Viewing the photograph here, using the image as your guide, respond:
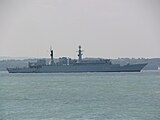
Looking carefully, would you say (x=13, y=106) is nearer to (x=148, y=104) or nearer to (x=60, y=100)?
(x=60, y=100)

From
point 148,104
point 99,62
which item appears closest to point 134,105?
point 148,104

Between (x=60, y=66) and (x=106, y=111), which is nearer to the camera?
(x=106, y=111)

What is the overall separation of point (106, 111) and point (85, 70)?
4029 inches

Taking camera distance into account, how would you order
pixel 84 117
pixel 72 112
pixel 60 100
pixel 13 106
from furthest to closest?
pixel 60 100 → pixel 13 106 → pixel 72 112 → pixel 84 117

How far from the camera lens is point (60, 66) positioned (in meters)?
139

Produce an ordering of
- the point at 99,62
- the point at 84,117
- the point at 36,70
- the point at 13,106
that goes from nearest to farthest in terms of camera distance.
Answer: the point at 84,117, the point at 13,106, the point at 99,62, the point at 36,70

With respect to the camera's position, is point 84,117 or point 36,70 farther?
point 36,70

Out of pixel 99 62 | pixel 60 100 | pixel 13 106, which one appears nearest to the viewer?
Result: pixel 13 106

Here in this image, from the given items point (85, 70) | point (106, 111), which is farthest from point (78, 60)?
point (106, 111)

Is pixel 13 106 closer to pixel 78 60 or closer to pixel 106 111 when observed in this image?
Answer: pixel 106 111

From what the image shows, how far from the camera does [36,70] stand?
142 meters

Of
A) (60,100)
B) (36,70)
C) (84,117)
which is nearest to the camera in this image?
(84,117)

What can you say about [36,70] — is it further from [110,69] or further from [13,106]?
[13,106]

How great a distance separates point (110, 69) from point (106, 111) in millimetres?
99878
